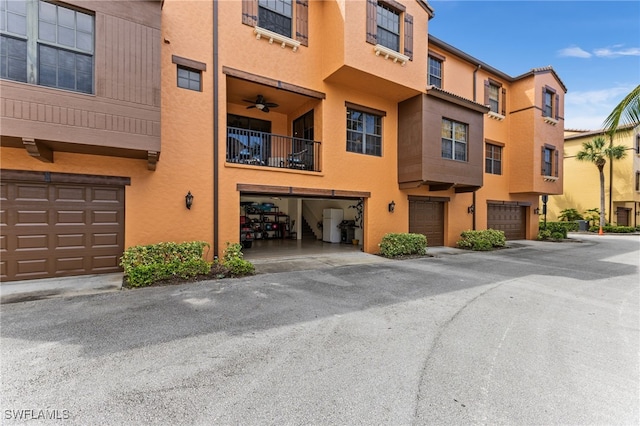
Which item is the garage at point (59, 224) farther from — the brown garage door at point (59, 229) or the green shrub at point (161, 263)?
the green shrub at point (161, 263)

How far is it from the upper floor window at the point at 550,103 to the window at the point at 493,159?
318 centimetres

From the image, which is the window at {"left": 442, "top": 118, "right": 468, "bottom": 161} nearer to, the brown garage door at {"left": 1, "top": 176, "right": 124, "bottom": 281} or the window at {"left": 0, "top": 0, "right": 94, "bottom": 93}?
the brown garage door at {"left": 1, "top": 176, "right": 124, "bottom": 281}

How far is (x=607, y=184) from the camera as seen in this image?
24938 mm

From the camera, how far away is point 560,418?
245cm

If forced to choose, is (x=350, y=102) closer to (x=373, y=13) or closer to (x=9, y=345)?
(x=373, y=13)

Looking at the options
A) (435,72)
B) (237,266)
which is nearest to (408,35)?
(435,72)

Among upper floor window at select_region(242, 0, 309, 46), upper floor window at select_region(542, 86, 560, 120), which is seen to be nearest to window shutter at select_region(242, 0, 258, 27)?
upper floor window at select_region(242, 0, 309, 46)

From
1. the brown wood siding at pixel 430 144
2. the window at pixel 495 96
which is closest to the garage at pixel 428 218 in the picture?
the brown wood siding at pixel 430 144

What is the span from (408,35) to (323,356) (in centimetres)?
1162

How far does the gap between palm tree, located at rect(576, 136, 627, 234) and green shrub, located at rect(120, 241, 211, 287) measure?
99.2 feet

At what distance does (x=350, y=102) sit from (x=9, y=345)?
34.5 feet

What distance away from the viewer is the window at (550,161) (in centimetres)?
1631

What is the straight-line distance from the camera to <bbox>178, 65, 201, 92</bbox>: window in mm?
8047

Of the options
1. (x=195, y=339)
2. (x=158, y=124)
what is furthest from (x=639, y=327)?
(x=158, y=124)
